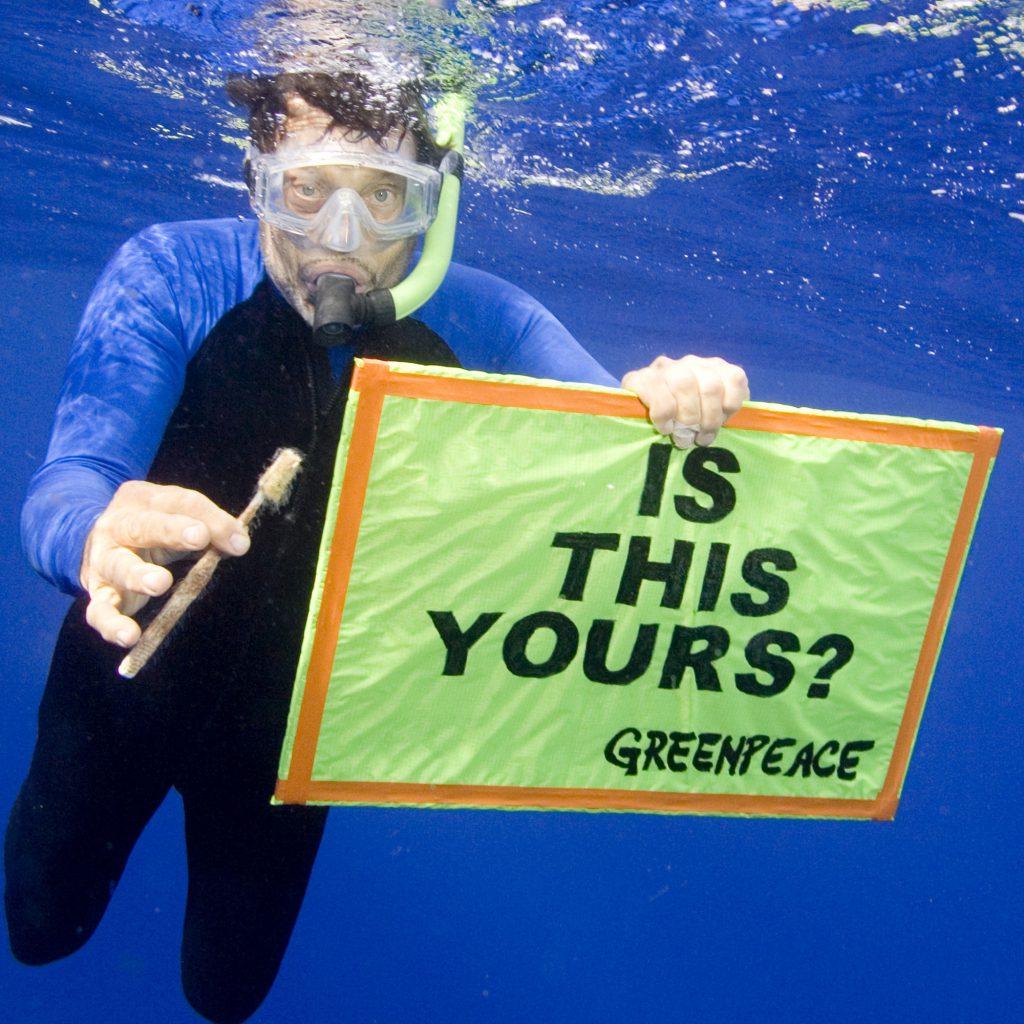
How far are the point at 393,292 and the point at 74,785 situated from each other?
85.6 inches

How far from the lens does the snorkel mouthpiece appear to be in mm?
3037

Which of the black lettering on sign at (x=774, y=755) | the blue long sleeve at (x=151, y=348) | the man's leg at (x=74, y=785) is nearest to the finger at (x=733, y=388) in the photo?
the blue long sleeve at (x=151, y=348)

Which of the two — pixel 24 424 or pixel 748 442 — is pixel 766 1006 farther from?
pixel 24 424

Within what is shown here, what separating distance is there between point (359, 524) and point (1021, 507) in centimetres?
3817

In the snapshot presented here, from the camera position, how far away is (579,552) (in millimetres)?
2814

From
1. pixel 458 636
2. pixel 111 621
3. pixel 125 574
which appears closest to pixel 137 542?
pixel 125 574

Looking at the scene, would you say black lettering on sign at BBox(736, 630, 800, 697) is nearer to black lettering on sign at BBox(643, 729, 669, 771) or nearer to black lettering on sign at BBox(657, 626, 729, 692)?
black lettering on sign at BBox(657, 626, 729, 692)

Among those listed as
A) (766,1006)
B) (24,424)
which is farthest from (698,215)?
(24,424)

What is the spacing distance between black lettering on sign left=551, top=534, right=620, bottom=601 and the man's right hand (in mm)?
1035

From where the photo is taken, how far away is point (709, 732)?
9.86 feet

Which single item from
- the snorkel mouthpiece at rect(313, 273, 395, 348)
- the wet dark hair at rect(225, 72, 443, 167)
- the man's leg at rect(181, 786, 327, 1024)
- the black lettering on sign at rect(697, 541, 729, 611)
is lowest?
the man's leg at rect(181, 786, 327, 1024)

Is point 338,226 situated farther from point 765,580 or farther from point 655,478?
point 765,580

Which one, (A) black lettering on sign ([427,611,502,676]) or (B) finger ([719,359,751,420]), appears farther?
(A) black lettering on sign ([427,611,502,676])

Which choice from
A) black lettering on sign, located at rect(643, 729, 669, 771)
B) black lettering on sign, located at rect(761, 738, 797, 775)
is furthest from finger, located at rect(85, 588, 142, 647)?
black lettering on sign, located at rect(761, 738, 797, 775)
